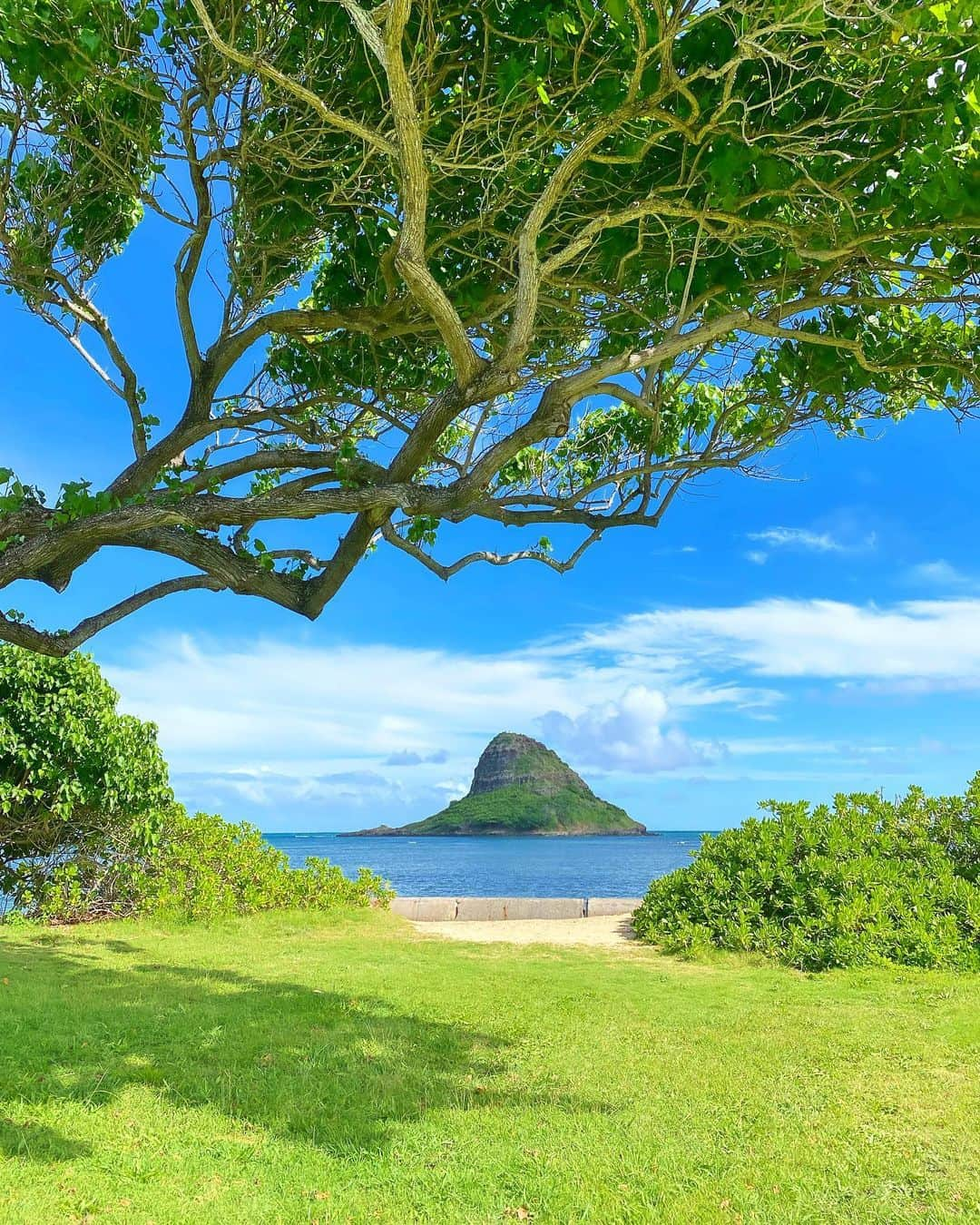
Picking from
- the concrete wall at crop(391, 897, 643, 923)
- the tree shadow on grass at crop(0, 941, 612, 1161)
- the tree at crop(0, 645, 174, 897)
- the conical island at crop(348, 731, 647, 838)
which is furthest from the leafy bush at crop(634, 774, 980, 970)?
the conical island at crop(348, 731, 647, 838)

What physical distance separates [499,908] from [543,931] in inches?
86.0

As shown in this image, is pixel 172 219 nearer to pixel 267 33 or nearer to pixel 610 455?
pixel 267 33

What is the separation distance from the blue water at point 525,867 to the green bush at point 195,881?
1050 centimetres

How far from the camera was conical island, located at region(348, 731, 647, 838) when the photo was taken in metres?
108

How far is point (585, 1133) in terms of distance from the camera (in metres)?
5.39

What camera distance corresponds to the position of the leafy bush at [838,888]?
11.2 m

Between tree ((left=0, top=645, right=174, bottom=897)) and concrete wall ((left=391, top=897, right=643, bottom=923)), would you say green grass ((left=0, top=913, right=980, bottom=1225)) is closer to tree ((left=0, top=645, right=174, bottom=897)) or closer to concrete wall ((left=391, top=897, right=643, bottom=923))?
tree ((left=0, top=645, right=174, bottom=897))

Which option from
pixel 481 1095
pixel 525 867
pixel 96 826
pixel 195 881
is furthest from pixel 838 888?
pixel 525 867

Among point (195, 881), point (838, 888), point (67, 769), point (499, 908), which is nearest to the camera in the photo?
point (838, 888)

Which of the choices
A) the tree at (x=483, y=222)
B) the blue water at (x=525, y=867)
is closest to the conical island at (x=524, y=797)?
the blue water at (x=525, y=867)

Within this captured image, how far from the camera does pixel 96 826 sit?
545 inches

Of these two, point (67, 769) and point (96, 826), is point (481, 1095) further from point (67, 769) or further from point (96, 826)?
point (96, 826)

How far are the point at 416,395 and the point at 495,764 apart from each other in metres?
103

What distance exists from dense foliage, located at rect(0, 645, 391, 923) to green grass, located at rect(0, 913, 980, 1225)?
10.3 ft
